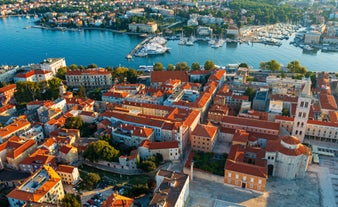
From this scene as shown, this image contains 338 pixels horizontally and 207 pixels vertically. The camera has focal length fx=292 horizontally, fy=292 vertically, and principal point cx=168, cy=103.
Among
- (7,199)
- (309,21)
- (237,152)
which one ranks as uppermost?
(309,21)

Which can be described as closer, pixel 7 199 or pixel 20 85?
pixel 7 199

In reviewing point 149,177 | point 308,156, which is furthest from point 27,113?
point 308,156

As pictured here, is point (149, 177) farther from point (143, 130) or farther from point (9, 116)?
point (9, 116)

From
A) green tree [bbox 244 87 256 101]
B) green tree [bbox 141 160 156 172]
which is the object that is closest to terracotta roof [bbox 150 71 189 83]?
green tree [bbox 244 87 256 101]

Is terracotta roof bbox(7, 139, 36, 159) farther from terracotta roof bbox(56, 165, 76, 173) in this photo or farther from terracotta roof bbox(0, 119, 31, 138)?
terracotta roof bbox(56, 165, 76, 173)

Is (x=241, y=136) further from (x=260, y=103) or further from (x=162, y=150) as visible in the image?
(x=260, y=103)

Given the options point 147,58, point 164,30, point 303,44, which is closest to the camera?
point 147,58

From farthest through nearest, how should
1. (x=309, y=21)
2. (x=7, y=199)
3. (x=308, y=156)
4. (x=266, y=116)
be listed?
1. (x=309, y=21)
2. (x=266, y=116)
3. (x=308, y=156)
4. (x=7, y=199)
